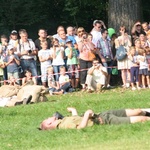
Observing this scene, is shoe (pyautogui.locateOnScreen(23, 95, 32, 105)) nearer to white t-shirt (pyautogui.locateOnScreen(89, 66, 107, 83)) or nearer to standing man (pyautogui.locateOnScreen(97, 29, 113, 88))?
white t-shirt (pyautogui.locateOnScreen(89, 66, 107, 83))

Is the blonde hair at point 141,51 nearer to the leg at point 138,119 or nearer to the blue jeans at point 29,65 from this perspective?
the blue jeans at point 29,65

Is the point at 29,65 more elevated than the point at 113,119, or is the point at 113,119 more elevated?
the point at 29,65

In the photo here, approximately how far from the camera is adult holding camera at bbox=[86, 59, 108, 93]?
21.1m

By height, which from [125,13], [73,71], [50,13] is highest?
[50,13]

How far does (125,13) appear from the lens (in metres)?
24.2

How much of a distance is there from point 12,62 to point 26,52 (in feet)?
1.77

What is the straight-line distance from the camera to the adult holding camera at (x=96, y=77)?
2108cm

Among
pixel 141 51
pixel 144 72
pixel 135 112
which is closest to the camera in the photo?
pixel 135 112

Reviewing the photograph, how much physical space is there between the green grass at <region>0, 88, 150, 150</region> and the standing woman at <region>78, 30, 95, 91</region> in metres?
3.82

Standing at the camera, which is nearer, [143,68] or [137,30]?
[143,68]

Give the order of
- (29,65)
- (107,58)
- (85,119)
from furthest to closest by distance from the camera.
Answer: (107,58)
(29,65)
(85,119)

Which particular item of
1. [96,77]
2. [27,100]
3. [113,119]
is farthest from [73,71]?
[113,119]

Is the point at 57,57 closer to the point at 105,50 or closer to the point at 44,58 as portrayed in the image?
the point at 44,58

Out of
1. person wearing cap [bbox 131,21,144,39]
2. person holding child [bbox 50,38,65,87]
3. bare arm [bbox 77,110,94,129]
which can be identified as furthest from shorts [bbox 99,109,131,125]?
person wearing cap [bbox 131,21,144,39]
